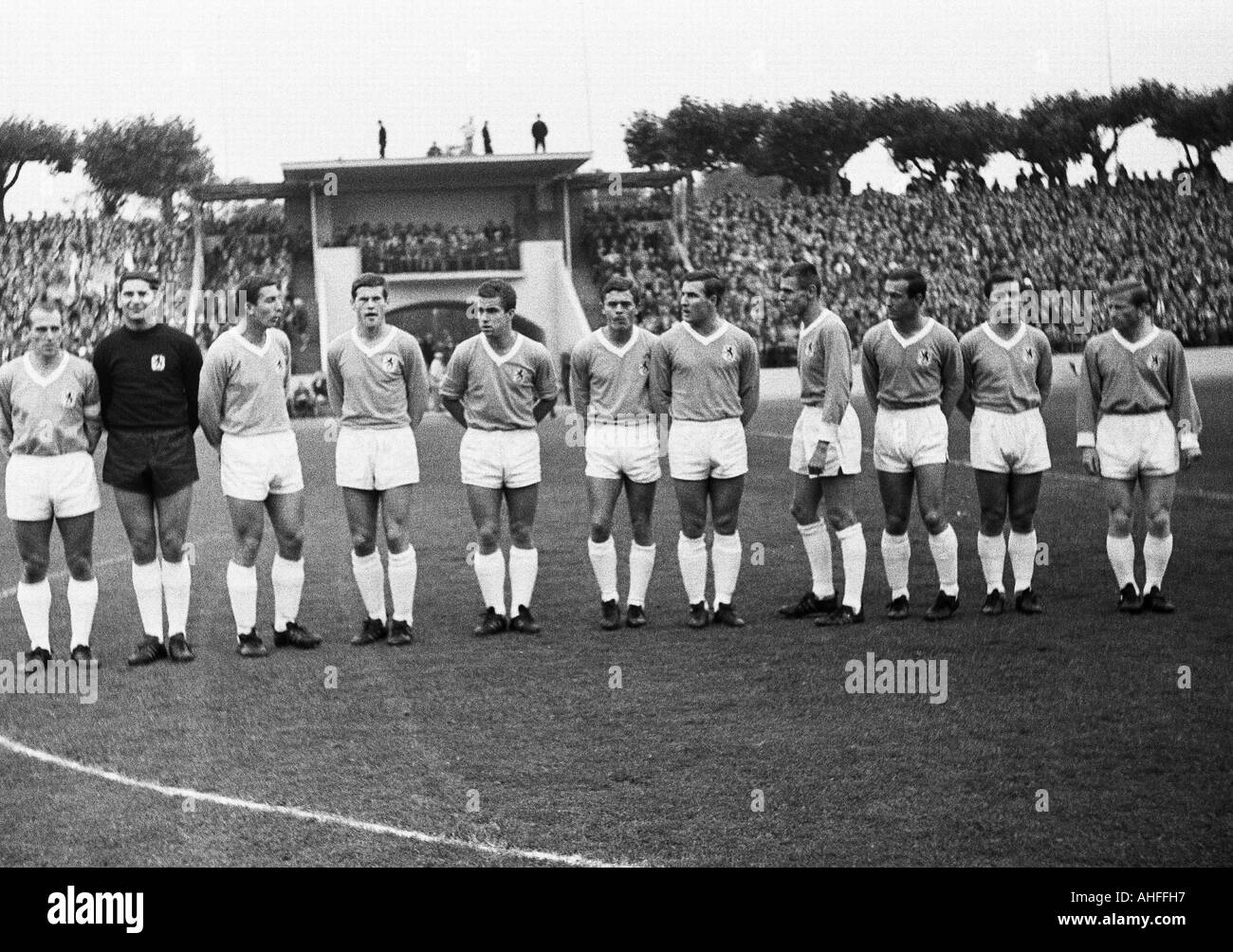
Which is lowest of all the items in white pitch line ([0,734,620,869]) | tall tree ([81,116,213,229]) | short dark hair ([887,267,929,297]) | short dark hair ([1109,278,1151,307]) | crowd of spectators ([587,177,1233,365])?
white pitch line ([0,734,620,869])

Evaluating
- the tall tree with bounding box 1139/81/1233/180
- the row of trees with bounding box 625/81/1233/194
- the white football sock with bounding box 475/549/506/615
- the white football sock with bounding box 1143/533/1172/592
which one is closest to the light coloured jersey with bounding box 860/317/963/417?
the white football sock with bounding box 1143/533/1172/592

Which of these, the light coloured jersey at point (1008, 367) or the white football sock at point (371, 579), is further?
the light coloured jersey at point (1008, 367)

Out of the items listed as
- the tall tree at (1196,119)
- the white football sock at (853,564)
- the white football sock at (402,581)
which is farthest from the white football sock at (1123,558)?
the tall tree at (1196,119)

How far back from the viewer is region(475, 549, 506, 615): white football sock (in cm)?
1008

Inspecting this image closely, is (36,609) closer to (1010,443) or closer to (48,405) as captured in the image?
(48,405)

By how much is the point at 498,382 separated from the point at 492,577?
126 centimetres

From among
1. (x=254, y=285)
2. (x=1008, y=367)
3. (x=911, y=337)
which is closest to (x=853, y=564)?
(x=911, y=337)

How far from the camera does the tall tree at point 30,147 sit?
165 feet

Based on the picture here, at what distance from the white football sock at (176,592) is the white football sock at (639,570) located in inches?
109

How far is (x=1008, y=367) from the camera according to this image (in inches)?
397

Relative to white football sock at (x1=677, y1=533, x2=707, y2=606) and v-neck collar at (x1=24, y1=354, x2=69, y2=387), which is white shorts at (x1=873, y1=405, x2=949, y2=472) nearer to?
white football sock at (x1=677, y1=533, x2=707, y2=606)

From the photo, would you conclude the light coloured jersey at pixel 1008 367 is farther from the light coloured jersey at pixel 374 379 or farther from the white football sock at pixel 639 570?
the light coloured jersey at pixel 374 379

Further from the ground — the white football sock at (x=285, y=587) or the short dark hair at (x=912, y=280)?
the short dark hair at (x=912, y=280)

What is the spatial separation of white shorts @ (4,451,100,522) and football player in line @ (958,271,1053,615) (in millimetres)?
5513
